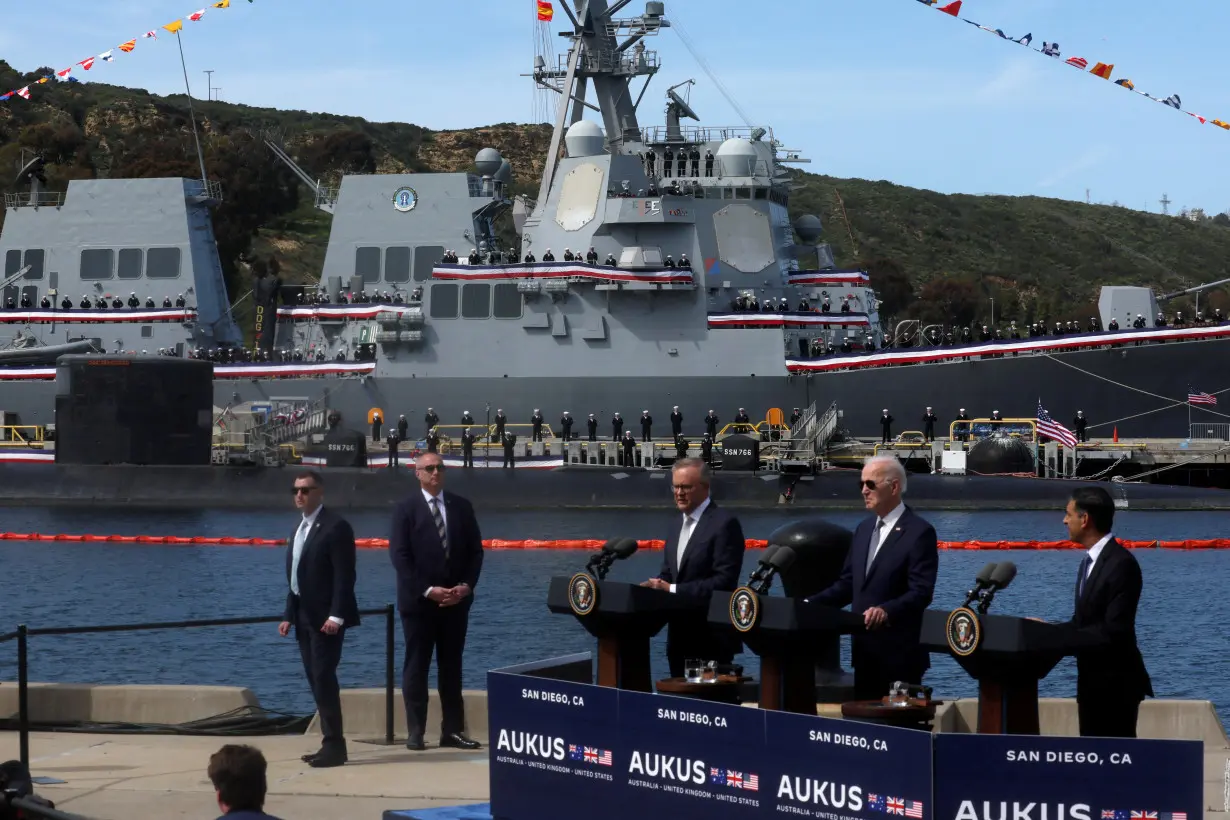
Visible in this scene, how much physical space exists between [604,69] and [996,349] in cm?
1352

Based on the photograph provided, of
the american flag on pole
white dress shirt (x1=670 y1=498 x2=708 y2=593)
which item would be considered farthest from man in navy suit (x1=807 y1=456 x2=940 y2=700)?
the american flag on pole

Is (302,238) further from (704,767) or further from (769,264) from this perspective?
(704,767)

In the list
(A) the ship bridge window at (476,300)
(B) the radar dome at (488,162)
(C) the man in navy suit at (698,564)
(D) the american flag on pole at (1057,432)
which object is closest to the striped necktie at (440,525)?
(C) the man in navy suit at (698,564)

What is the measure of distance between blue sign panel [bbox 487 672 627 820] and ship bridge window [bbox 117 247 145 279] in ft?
138

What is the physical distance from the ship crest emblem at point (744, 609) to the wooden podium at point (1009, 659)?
79cm

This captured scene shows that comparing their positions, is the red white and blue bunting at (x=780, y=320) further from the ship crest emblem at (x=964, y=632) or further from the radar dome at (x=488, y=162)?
the ship crest emblem at (x=964, y=632)

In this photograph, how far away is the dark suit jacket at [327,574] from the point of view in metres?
9.61

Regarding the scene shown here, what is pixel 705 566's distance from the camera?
860cm

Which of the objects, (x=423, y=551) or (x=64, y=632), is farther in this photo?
(x=423, y=551)

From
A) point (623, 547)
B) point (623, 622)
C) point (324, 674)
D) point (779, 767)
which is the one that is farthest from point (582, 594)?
point (324, 674)

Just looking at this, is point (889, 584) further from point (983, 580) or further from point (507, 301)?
point (507, 301)

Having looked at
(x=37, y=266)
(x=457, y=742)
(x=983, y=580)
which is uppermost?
(x=37, y=266)

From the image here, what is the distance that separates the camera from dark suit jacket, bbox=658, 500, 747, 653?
8.42m

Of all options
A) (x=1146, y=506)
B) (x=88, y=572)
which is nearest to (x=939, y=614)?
(x=88, y=572)
